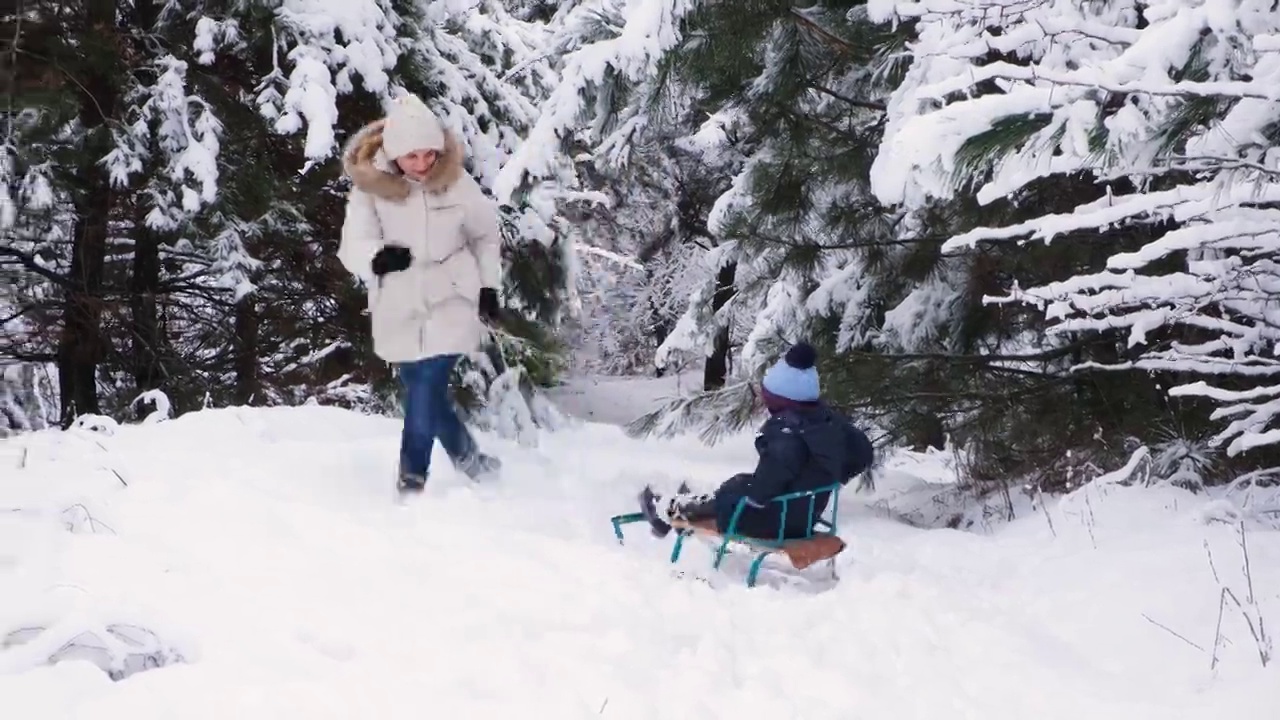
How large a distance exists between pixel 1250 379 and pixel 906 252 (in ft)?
6.53

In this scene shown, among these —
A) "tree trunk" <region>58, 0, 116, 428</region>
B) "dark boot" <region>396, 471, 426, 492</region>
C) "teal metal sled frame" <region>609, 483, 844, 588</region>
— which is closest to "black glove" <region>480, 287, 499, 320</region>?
"dark boot" <region>396, 471, 426, 492</region>

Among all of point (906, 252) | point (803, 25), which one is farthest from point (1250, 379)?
point (803, 25)

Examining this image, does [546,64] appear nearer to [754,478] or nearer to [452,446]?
[452,446]

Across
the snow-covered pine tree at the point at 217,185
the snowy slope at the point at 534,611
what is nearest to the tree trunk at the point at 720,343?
the snow-covered pine tree at the point at 217,185

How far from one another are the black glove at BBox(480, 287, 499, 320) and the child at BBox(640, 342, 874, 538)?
130 centimetres

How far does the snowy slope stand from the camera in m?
2.60

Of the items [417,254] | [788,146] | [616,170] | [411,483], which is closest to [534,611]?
[411,483]

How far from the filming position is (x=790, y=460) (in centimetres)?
437

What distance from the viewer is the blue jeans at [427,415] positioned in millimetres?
4918

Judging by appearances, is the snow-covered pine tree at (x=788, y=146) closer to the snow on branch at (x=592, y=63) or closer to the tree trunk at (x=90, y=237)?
the snow on branch at (x=592, y=63)

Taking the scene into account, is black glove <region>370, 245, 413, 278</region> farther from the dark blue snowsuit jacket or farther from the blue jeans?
the dark blue snowsuit jacket

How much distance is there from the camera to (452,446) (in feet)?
17.1

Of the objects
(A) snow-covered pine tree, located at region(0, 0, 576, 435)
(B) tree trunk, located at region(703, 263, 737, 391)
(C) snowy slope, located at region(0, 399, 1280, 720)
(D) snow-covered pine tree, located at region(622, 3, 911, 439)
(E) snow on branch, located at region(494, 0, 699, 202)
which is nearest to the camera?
(C) snowy slope, located at region(0, 399, 1280, 720)

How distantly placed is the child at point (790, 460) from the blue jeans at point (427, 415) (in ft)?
3.75
